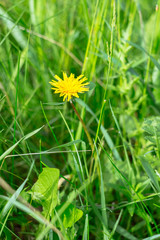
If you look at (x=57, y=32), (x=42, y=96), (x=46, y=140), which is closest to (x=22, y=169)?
(x=46, y=140)

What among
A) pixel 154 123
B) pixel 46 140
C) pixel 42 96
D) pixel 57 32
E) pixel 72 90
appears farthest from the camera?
pixel 57 32

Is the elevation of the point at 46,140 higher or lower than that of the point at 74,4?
lower

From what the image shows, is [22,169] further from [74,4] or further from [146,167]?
[74,4]

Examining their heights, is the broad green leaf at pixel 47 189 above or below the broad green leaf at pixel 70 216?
above

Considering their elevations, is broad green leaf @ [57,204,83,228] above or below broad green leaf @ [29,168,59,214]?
below

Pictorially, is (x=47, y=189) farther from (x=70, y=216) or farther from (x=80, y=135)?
(x=80, y=135)
